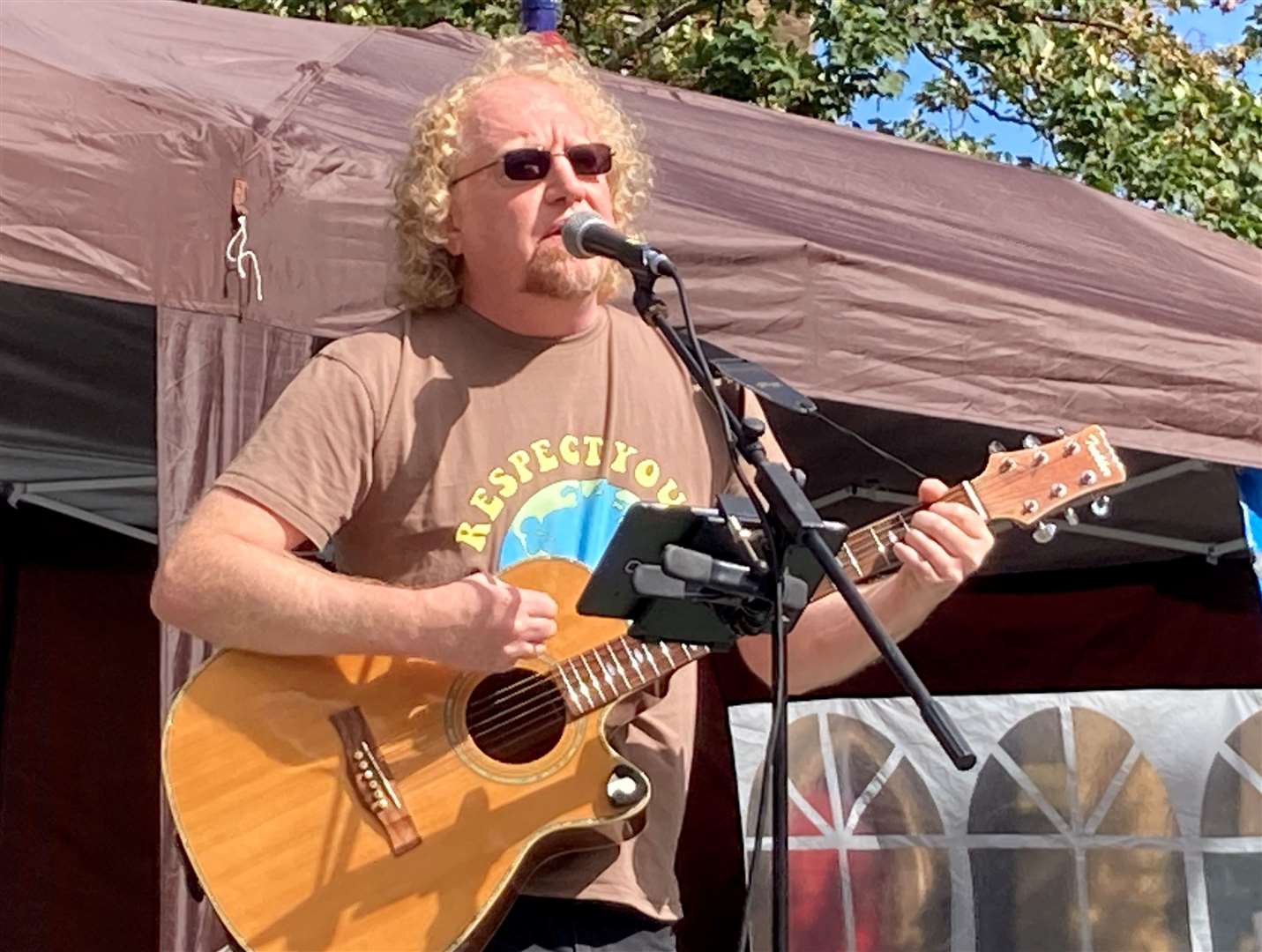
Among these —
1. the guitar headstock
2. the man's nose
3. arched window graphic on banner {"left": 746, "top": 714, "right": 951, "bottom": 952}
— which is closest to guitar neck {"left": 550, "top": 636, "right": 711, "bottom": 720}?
the guitar headstock

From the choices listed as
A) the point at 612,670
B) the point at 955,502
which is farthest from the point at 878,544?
the point at 612,670

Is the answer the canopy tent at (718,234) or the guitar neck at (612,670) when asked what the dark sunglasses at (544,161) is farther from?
the guitar neck at (612,670)

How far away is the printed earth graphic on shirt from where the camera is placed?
227 centimetres

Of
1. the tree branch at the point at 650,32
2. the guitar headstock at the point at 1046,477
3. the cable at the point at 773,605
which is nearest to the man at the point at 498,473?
the guitar headstock at the point at 1046,477

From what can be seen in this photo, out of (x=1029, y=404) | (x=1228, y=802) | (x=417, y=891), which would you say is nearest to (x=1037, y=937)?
(x=1228, y=802)

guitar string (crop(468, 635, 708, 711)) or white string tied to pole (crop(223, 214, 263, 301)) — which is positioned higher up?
white string tied to pole (crop(223, 214, 263, 301))

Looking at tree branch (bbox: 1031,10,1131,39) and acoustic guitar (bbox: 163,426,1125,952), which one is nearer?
acoustic guitar (bbox: 163,426,1125,952)

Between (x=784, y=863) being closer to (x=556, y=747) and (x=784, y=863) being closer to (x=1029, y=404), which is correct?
(x=556, y=747)

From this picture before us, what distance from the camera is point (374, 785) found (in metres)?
2.18

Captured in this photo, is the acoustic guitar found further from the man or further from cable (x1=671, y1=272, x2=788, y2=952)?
cable (x1=671, y1=272, x2=788, y2=952)

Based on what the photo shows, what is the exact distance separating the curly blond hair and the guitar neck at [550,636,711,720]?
1.81ft

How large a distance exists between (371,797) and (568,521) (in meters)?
0.45

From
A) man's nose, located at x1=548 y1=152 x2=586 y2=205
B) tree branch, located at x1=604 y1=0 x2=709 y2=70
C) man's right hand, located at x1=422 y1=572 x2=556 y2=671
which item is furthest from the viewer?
tree branch, located at x1=604 y1=0 x2=709 y2=70

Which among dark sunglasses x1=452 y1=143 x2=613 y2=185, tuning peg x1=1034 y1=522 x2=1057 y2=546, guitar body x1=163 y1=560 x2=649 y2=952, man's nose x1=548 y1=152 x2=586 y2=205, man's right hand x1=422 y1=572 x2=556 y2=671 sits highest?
dark sunglasses x1=452 y1=143 x2=613 y2=185
